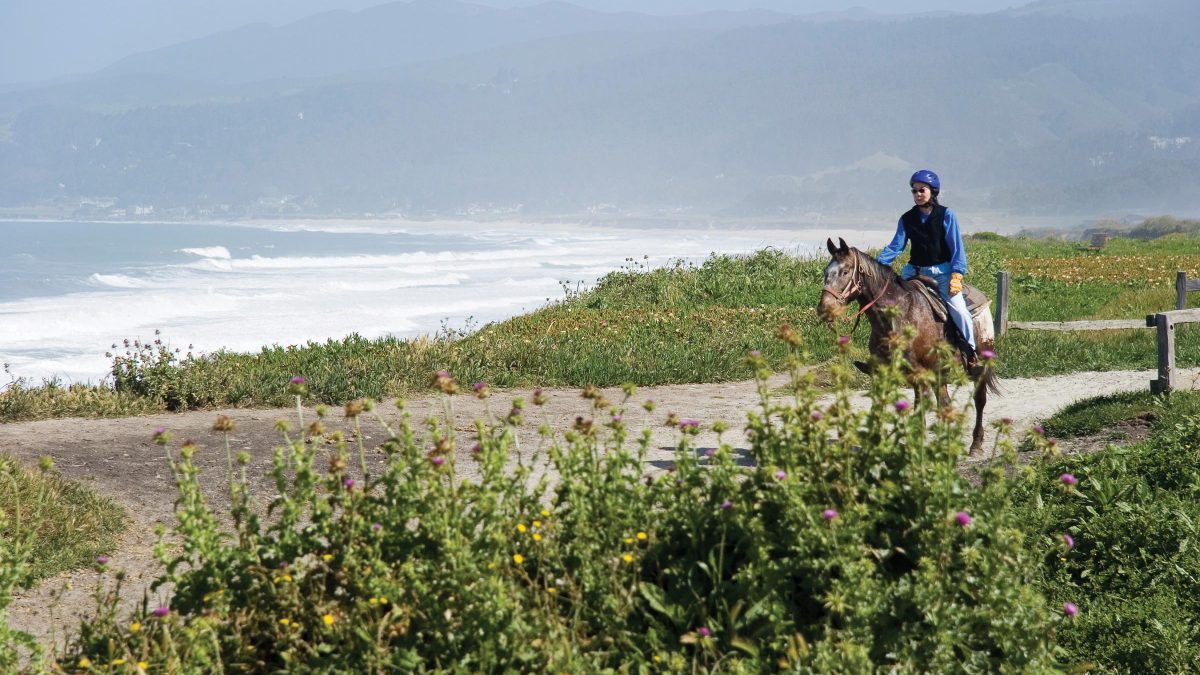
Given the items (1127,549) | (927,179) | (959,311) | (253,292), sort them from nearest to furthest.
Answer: (1127,549)
(927,179)
(959,311)
(253,292)

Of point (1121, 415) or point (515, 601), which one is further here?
point (1121, 415)

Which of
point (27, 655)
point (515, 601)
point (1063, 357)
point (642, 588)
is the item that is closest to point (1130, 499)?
Result: point (642, 588)

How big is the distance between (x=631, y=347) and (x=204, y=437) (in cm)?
745

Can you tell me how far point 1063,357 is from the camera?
16.8 m

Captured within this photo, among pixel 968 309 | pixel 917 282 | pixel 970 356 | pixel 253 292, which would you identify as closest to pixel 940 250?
pixel 917 282

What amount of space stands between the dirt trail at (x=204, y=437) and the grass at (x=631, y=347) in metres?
0.45

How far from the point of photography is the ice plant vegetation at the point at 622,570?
4.44m

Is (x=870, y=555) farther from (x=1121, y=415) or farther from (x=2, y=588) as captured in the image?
(x=1121, y=415)

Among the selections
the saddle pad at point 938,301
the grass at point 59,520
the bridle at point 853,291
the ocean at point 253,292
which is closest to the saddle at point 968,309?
the saddle pad at point 938,301

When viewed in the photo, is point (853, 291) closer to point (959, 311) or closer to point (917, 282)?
point (917, 282)

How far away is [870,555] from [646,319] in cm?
1535

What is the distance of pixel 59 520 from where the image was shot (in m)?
7.95

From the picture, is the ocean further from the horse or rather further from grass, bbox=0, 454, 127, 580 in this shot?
the horse

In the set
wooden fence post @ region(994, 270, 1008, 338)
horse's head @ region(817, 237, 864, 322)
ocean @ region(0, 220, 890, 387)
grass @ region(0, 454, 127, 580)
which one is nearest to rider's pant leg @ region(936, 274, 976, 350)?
horse's head @ region(817, 237, 864, 322)
